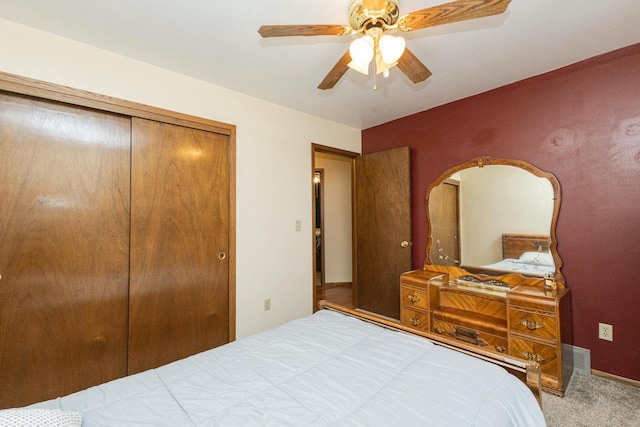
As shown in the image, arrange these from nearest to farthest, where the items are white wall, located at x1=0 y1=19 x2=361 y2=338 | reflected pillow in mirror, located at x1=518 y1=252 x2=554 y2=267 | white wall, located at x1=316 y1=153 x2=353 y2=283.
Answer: white wall, located at x1=0 y1=19 x2=361 y2=338 → reflected pillow in mirror, located at x1=518 y1=252 x2=554 y2=267 → white wall, located at x1=316 y1=153 x2=353 y2=283

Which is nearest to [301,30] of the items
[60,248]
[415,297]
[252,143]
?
[252,143]

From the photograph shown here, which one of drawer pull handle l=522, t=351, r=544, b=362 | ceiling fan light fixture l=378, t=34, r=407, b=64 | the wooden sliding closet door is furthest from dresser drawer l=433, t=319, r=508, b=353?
ceiling fan light fixture l=378, t=34, r=407, b=64

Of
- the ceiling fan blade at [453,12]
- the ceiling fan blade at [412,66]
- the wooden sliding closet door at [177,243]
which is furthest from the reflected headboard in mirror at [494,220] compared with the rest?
the wooden sliding closet door at [177,243]

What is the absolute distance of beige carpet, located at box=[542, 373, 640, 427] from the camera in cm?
166

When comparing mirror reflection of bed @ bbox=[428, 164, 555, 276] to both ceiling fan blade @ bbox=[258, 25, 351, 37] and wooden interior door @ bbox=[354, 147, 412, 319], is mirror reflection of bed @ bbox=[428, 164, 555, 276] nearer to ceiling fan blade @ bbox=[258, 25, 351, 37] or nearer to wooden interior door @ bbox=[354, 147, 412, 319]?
wooden interior door @ bbox=[354, 147, 412, 319]

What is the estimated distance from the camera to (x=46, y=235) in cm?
180

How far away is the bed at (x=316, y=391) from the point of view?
92 cm

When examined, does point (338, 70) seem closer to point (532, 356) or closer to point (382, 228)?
point (382, 228)

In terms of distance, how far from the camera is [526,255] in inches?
96.9

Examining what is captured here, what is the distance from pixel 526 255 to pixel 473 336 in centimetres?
87

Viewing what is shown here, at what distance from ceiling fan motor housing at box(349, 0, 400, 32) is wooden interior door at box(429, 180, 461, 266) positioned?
205 centimetres

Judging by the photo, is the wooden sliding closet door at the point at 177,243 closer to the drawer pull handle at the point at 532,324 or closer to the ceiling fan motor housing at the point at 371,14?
the ceiling fan motor housing at the point at 371,14

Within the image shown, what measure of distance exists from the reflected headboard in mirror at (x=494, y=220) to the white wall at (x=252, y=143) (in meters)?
1.44

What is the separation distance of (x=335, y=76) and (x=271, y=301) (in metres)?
2.16
